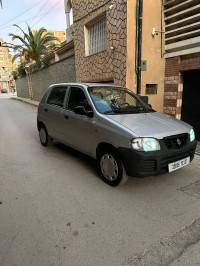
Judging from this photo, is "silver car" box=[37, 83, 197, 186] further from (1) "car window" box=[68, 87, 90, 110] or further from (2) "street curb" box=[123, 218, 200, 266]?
(2) "street curb" box=[123, 218, 200, 266]

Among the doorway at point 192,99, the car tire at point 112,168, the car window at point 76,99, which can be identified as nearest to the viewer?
the car tire at point 112,168

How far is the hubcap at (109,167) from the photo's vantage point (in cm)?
313

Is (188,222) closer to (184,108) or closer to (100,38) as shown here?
A: (184,108)

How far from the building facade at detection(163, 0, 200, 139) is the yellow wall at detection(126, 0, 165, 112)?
25 centimetres

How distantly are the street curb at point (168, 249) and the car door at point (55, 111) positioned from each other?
10.2 feet

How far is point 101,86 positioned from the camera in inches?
159

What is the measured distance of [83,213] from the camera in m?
2.59

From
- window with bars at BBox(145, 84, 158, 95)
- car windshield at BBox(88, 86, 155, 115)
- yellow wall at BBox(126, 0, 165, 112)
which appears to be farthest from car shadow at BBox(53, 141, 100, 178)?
window with bars at BBox(145, 84, 158, 95)

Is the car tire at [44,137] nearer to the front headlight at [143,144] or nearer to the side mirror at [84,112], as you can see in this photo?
the side mirror at [84,112]

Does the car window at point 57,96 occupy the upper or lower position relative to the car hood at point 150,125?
upper

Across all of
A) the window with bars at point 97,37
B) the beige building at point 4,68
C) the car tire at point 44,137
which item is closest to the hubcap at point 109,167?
the car tire at point 44,137

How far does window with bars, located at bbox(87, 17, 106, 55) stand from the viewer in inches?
322

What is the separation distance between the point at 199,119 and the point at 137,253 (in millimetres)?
5183

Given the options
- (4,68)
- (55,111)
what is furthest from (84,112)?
(4,68)
